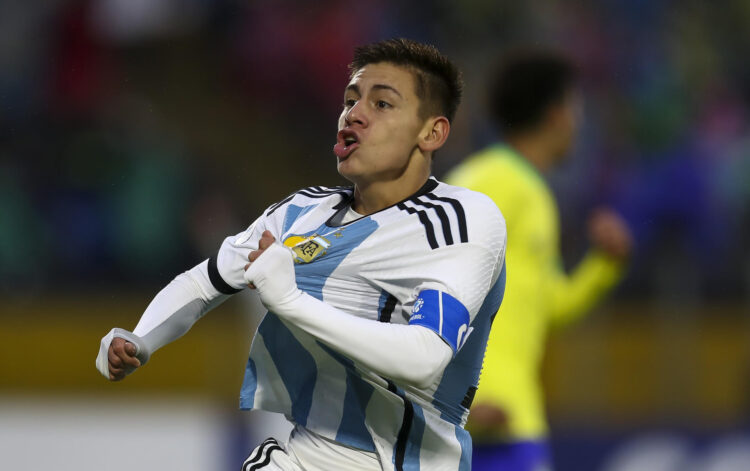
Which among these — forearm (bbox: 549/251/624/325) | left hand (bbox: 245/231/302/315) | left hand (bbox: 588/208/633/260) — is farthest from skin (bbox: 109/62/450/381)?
left hand (bbox: 588/208/633/260)

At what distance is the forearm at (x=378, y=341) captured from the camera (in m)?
2.52

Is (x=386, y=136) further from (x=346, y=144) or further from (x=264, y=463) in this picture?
(x=264, y=463)

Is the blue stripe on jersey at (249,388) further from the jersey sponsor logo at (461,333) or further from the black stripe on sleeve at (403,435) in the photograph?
the jersey sponsor logo at (461,333)

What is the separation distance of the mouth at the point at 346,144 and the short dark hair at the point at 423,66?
21cm

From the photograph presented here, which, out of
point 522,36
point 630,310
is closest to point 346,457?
point 630,310

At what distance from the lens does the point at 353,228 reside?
2.90 metres

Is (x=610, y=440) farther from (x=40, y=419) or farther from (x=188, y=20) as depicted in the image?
(x=188, y=20)

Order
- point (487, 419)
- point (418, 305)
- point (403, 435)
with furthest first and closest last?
1. point (487, 419)
2. point (403, 435)
3. point (418, 305)

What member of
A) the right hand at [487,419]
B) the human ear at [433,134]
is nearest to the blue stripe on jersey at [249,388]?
the human ear at [433,134]

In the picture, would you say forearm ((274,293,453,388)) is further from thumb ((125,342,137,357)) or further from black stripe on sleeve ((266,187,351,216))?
black stripe on sleeve ((266,187,351,216))

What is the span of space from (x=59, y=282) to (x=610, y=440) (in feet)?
12.1

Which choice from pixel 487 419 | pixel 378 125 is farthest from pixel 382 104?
pixel 487 419

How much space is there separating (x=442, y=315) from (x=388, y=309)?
26cm

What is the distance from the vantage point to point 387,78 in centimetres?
298
